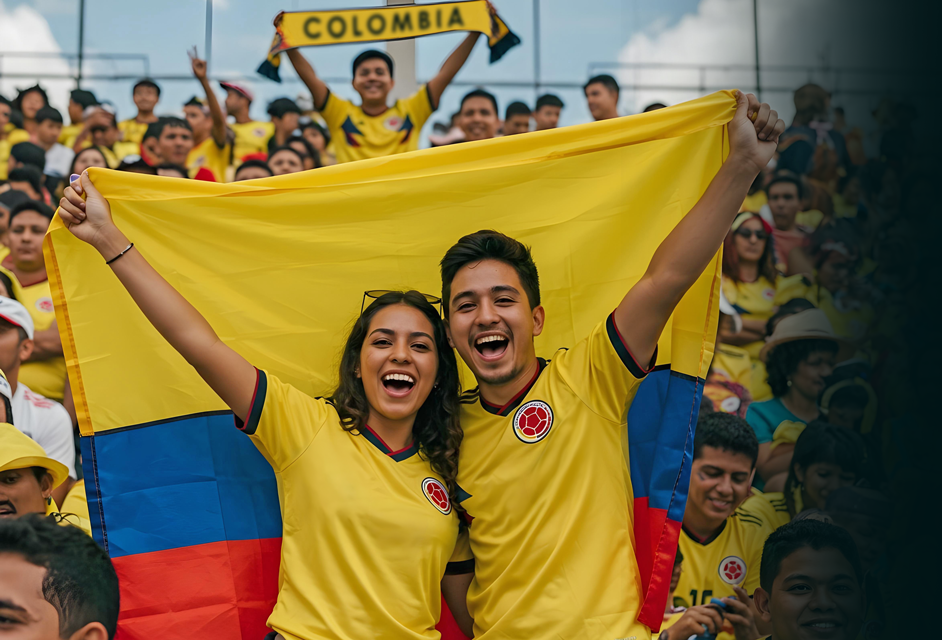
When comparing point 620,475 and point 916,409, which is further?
point 916,409

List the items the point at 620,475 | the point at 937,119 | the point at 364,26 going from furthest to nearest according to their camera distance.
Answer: the point at 364,26
the point at 620,475
the point at 937,119

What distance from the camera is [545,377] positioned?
2.79 meters

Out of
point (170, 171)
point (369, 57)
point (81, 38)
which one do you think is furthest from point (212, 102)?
point (81, 38)

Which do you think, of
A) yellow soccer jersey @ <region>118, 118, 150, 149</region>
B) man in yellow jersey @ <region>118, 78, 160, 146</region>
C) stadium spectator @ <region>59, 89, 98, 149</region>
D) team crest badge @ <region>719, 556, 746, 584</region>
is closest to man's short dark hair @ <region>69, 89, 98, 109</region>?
stadium spectator @ <region>59, 89, 98, 149</region>

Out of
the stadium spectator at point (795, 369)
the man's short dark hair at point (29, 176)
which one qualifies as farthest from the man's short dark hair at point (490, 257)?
the man's short dark hair at point (29, 176)

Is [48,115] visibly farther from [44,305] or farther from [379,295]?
[379,295]

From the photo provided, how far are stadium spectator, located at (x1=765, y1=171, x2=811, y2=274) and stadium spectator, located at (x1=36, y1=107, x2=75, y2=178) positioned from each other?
653 cm

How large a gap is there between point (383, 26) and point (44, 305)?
2.90m

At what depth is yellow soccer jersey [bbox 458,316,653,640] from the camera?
2.48 m

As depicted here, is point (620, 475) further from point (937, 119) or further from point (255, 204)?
point (255, 204)

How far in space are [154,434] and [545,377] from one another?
1524 mm

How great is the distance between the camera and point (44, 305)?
192 inches

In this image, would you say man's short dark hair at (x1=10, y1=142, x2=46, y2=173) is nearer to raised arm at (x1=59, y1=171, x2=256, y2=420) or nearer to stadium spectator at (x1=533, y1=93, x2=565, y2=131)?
stadium spectator at (x1=533, y1=93, x2=565, y2=131)

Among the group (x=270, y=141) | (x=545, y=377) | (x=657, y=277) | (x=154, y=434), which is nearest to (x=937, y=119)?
(x=657, y=277)
